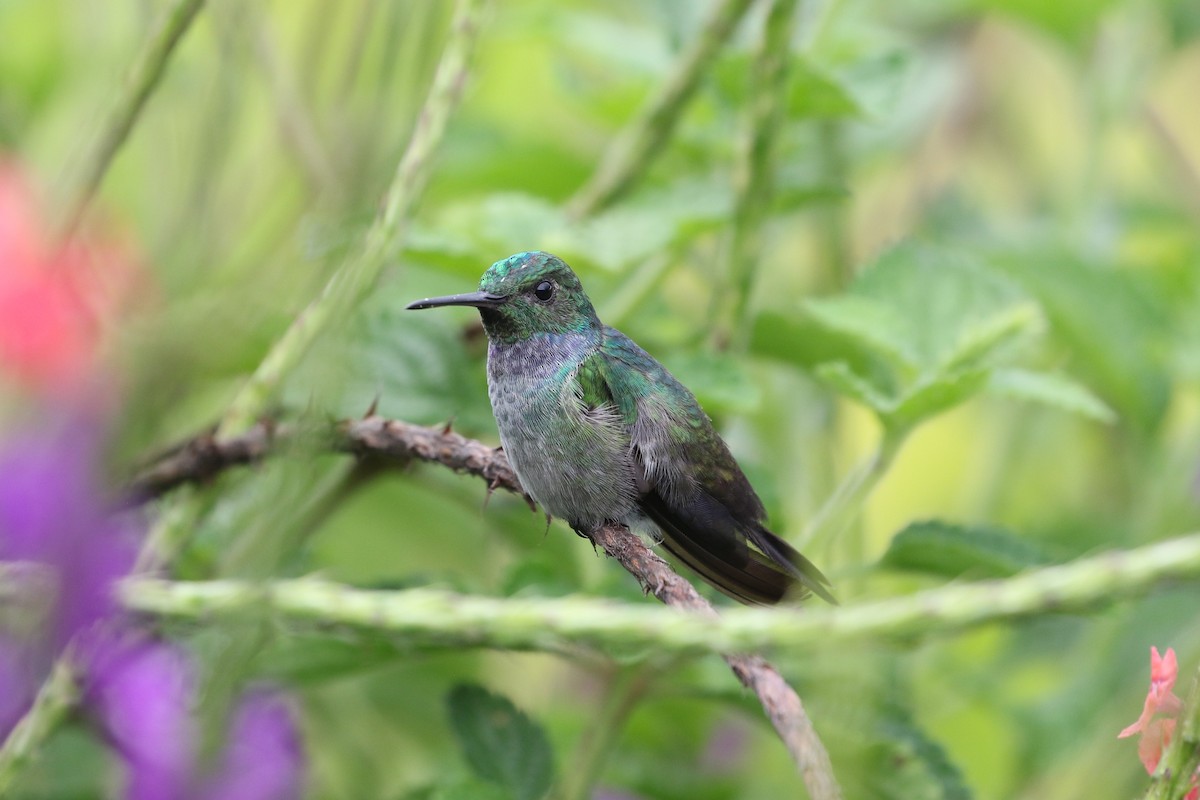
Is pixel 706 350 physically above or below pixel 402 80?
below

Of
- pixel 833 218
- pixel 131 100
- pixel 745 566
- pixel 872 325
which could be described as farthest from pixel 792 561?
pixel 833 218

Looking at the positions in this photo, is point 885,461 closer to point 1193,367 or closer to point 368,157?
point 1193,367

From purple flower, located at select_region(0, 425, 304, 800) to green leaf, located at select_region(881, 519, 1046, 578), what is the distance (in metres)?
0.58

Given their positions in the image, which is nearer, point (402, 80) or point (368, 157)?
point (368, 157)

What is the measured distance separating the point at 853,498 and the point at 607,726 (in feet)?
1.01

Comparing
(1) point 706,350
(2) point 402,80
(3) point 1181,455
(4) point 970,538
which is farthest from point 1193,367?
(2) point 402,80

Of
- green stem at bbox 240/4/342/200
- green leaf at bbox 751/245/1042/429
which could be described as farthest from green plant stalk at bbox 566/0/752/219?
green stem at bbox 240/4/342/200

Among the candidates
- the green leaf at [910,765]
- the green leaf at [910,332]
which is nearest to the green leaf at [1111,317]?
the green leaf at [910,332]

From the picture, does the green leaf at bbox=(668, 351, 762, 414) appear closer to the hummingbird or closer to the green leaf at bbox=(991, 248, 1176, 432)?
the hummingbird

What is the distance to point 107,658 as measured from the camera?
0.85 metres

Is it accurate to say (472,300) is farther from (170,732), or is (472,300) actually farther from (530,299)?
(170,732)

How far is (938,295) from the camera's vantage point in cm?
134

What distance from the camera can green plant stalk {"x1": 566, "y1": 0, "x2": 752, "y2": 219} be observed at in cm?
125

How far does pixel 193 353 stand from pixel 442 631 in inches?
11.3
